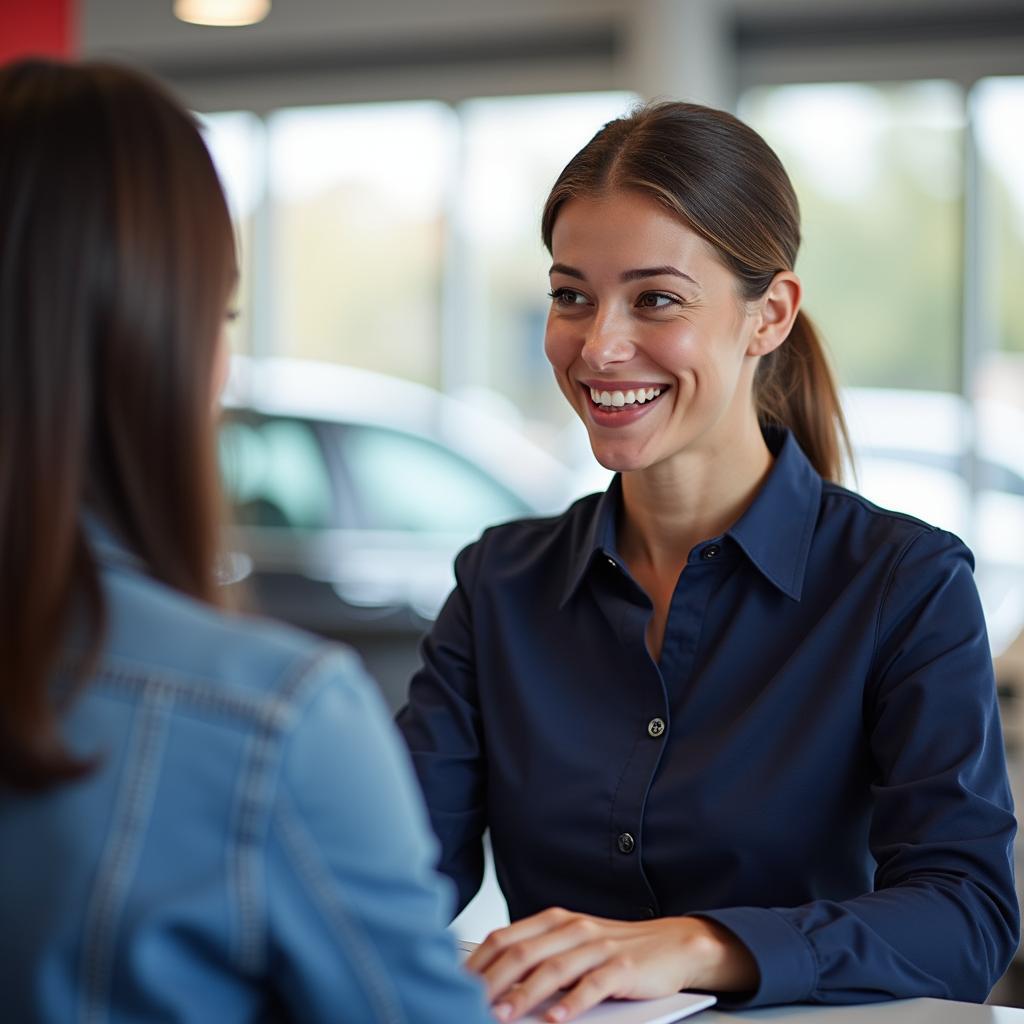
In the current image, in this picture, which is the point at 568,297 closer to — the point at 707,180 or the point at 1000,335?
the point at 707,180

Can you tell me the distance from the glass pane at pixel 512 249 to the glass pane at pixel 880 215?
3.24ft

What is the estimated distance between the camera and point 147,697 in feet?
2.56

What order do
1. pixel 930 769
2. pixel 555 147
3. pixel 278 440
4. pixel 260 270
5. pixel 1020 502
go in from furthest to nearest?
pixel 260 270 < pixel 555 147 < pixel 1020 502 < pixel 278 440 < pixel 930 769

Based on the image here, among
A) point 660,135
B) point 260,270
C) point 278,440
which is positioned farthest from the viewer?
point 260,270

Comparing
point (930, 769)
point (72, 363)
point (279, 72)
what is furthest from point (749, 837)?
point (279, 72)

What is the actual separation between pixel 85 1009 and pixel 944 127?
639 cm

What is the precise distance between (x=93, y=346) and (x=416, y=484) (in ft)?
13.7

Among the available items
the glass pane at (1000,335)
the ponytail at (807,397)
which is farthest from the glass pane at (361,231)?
the ponytail at (807,397)

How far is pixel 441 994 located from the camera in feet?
2.74

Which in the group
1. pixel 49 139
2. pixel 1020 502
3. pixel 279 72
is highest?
pixel 279 72

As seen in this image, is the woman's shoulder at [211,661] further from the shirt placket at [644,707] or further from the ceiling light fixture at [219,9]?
the ceiling light fixture at [219,9]

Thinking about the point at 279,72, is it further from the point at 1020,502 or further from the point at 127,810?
the point at 127,810

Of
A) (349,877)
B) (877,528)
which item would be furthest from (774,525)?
(349,877)

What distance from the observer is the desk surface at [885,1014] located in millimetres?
1271
